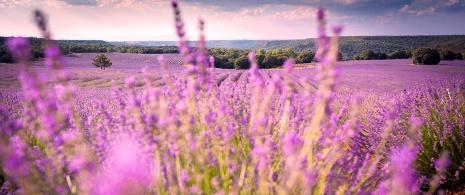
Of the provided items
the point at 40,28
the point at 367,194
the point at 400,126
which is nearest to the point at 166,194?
the point at 40,28

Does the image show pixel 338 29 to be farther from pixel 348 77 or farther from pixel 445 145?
pixel 348 77

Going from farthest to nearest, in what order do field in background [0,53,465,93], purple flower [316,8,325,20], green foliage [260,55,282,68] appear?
1. green foliage [260,55,282,68]
2. field in background [0,53,465,93]
3. purple flower [316,8,325,20]

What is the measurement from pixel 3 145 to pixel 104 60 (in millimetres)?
30213

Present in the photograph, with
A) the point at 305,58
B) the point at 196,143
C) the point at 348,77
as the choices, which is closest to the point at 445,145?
the point at 196,143

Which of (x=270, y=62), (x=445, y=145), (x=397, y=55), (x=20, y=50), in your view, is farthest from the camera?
(x=270, y=62)

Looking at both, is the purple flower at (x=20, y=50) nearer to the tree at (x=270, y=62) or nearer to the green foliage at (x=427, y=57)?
the green foliage at (x=427, y=57)

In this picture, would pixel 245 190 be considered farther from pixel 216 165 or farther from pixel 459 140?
pixel 459 140

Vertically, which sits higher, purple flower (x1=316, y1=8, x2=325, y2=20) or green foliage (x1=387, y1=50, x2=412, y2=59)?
purple flower (x1=316, y1=8, x2=325, y2=20)

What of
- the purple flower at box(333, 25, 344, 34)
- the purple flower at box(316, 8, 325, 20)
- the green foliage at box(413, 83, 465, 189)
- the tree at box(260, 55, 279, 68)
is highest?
the purple flower at box(316, 8, 325, 20)

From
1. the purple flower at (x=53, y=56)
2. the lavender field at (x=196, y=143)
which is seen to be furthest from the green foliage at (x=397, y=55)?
the purple flower at (x=53, y=56)

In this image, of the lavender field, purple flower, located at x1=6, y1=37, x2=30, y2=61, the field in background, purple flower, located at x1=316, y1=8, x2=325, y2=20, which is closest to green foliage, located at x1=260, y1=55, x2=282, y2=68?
the field in background

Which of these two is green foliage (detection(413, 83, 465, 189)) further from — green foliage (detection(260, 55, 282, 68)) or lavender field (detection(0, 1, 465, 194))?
green foliage (detection(260, 55, 282, 68))

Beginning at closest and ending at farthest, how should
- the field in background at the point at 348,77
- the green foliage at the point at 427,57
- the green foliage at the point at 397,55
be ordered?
1. the field in background at the point at 348,77
2. the green foliage at the point at 427,57
3. the green foliage at the point at 397,55

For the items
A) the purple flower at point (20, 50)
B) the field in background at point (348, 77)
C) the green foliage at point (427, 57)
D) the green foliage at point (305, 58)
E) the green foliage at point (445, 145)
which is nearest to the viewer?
the purple flower at point (20, 50)
